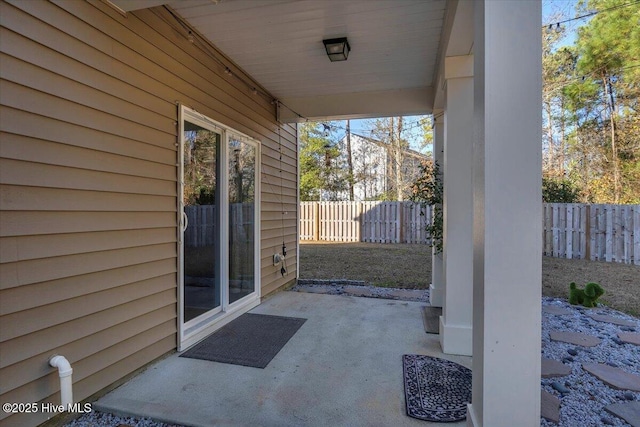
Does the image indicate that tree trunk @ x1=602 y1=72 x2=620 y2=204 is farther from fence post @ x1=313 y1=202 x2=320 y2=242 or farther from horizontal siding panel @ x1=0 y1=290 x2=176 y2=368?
horizontal siding panel @ x1=0 y1=290 x2=176 y2=368

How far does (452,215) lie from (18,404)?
9.90ft

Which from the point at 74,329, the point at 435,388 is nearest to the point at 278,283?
the point at 435,388

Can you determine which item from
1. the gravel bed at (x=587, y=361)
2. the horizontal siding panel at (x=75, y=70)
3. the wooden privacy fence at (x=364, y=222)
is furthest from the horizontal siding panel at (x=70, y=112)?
the wooden privacy fence at (x=364, y=222)

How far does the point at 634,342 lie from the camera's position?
113 inches

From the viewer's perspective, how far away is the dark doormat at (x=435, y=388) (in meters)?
1.90

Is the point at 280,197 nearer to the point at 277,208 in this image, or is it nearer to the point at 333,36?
the point at 277,208

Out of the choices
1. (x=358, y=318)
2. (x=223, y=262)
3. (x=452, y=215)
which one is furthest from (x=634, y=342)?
(x=223, y=262)

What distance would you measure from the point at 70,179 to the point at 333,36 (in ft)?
7.47

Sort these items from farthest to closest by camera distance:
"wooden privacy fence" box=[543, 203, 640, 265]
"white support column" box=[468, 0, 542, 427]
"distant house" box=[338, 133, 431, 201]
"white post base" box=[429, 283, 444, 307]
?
"distant house" box=[338, 133, 431, 201], "wooden privacy fence" box=[543, 203, 640, 265], "white post base" box=[429, 283, 444, 307], "white support column" box=[468, 0, 542, 427]

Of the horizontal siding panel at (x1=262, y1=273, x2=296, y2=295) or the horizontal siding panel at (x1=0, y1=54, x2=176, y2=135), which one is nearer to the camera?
the horizontal siding panel at (x1=0, y1=54, x2=176, y2=135)

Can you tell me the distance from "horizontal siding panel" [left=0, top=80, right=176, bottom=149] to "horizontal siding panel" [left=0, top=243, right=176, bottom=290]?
76 centimetres

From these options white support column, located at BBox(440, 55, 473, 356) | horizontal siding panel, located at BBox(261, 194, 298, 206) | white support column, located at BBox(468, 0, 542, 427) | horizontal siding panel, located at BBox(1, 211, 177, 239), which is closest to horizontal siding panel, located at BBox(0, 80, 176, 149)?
horizontal siding panel, located at BBox(1, 211, 177, 239)

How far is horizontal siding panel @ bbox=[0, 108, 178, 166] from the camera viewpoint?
1585mm

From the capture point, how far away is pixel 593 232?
6672mm
